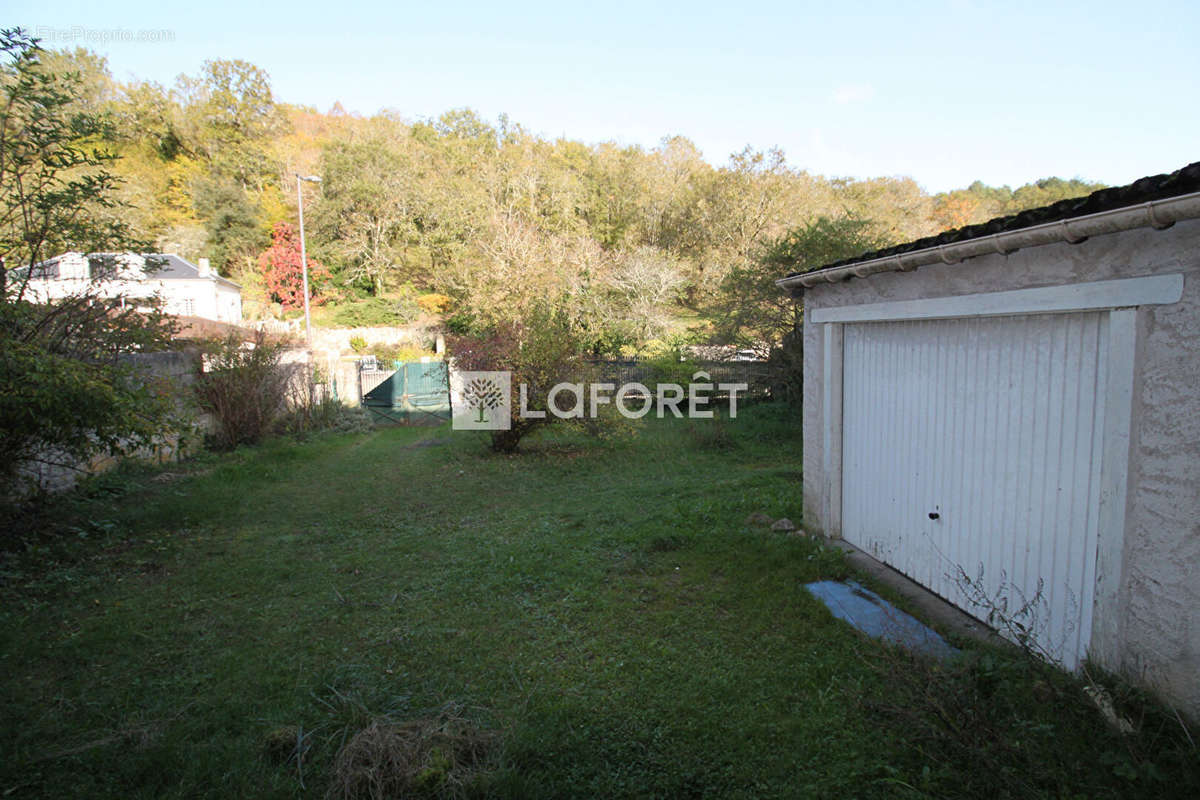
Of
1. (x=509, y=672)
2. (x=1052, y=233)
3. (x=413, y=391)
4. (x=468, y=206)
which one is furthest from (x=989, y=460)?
(x=468, y=206)

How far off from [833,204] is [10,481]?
35.4 m

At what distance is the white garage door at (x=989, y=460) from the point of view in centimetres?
318

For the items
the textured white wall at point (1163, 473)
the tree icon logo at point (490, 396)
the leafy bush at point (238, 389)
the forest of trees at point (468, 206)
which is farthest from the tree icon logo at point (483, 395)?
the forest of trees at point (468, 206)

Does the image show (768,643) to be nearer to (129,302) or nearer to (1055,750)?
(1055,750)

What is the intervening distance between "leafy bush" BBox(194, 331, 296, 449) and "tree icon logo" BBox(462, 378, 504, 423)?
3942 mm

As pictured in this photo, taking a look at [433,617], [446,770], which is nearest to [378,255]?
[433,617]

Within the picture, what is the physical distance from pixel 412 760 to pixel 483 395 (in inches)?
347

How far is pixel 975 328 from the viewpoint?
3959 millimetres

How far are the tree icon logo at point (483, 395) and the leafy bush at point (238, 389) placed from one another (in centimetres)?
394

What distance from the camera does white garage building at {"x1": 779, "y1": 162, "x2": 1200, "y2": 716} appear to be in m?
2.68

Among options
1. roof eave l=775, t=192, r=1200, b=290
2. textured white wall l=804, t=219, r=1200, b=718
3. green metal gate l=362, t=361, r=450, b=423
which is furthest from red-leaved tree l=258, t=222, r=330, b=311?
textured white wall l=804, t=219, r=1200, b=718

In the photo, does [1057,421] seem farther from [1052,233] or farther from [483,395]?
[483,395]

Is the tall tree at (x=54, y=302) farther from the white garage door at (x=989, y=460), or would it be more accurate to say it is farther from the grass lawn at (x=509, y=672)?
the white garage door at (x=989, y=460)

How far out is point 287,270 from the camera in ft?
100
